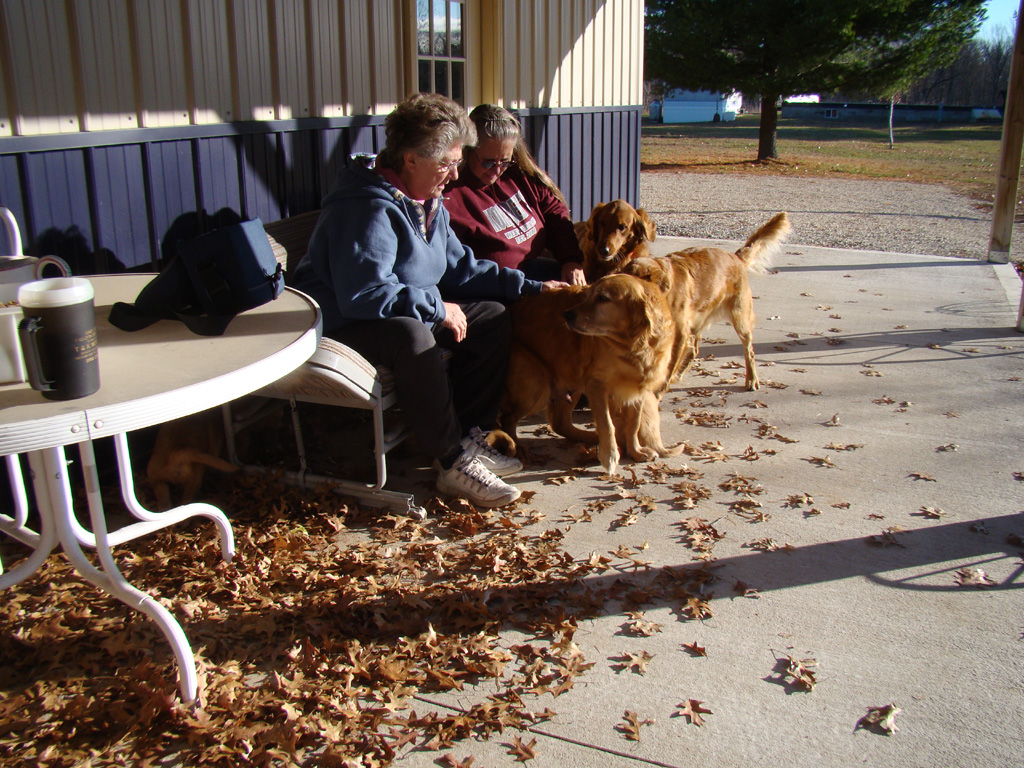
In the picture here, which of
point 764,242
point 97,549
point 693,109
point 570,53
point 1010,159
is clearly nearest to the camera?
point 97,549

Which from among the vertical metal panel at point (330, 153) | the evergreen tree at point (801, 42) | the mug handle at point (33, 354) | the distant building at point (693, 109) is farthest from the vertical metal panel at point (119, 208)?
the distant building at point (693, 109)

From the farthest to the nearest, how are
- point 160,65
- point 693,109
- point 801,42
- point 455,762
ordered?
point 693,109 < point 801,42 < point 160,65 < point 455,762

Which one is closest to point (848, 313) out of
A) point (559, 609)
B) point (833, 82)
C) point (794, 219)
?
point (559, 609)

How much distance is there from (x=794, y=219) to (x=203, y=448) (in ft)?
39.2

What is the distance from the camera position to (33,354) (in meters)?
1.64

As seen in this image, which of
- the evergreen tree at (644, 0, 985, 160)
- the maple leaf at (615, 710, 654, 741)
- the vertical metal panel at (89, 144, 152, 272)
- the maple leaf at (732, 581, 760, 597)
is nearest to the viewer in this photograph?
the maple leaf at (615, 710, 654, 741)

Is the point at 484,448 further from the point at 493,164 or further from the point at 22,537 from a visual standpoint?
the point at 22,537

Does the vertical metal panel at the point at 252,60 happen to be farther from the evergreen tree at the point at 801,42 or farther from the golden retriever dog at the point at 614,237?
the evergreen tree at the point at 801,42

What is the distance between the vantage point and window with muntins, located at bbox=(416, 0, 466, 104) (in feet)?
18.0

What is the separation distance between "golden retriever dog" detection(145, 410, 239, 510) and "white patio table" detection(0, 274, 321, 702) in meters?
0.56

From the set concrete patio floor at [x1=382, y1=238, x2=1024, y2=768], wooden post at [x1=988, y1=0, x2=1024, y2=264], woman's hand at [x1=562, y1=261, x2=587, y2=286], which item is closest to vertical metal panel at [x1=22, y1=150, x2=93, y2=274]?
concrete patio floor at [x1=382, y1=238, x2=1024, y2=768]

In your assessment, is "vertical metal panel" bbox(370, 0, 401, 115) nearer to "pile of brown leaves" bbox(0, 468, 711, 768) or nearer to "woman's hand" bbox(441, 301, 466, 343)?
"woman's hand" bbox(441, 301, 466, 343)

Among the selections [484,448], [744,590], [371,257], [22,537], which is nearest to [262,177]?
[371,257]

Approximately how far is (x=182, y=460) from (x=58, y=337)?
1795 millimetres
